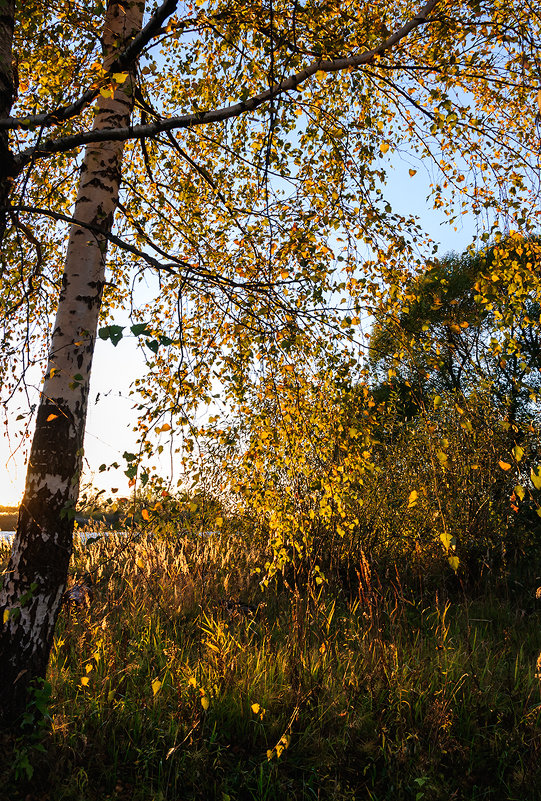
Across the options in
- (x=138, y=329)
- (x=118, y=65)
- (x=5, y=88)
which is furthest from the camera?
(x=118, y=65)

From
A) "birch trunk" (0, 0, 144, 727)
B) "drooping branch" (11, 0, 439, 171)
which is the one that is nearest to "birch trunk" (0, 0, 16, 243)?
"drooping branch" (11, 0, 439, 171)

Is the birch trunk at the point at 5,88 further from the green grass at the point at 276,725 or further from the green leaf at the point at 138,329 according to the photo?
the green grass at the point at 276,725

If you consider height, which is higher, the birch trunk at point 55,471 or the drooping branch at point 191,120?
the drooping branch at point 191,120

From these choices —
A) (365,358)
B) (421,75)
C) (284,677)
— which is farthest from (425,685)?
(421,75)

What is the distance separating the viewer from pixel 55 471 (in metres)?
3.62

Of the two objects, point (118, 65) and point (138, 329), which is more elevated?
point (118, 65)

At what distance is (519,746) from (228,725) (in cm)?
196

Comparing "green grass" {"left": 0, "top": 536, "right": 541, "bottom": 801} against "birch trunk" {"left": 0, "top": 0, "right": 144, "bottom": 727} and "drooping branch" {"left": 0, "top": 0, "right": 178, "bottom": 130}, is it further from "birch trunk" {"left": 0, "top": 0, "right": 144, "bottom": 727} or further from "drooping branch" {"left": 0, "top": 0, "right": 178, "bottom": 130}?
"drooping branch" {"left": 0, "top": 0, "right": 178, "bottom": 130}

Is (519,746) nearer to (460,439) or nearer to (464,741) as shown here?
(464,741)

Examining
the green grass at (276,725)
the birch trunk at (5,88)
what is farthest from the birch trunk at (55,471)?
the birch trunk at (5,88)

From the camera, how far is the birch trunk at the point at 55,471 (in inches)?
138

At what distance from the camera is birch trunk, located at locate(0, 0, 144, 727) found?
3.49 metres

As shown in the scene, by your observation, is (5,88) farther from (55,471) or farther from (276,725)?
(276,725)

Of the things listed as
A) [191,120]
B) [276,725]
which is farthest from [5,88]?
[276,725]
